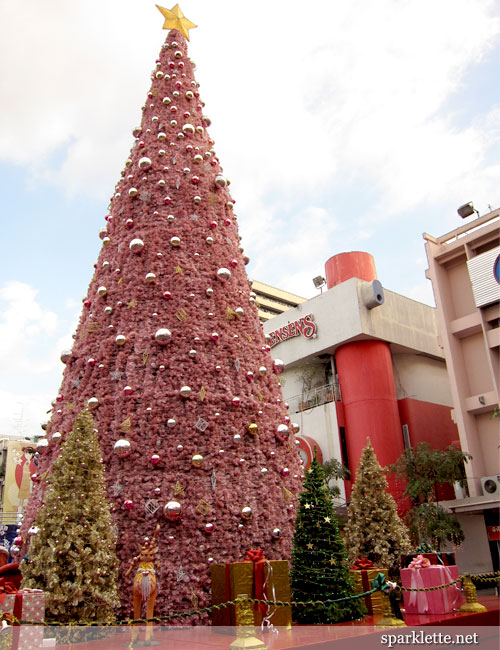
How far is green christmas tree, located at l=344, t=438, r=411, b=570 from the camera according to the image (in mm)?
8625

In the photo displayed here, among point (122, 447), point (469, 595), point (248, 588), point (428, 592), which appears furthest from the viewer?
point (469, 595)

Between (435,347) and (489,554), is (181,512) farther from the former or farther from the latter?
(435,347)

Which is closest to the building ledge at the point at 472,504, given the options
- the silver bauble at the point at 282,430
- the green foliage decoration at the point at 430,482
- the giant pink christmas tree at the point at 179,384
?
the green foliage decoration at the point at 430,482

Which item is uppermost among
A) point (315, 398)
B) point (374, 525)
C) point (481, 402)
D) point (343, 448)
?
point (315, 398)

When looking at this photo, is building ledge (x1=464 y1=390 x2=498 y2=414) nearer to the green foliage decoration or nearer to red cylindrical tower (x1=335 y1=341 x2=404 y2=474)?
the green foliage decoration

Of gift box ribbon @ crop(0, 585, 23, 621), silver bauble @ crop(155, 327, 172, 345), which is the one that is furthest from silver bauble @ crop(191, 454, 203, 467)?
gift box ribbon @ crop(0, 585, 23, 621)

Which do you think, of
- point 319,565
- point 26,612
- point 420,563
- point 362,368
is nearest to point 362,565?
point 420,563

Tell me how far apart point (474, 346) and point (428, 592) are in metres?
13.9

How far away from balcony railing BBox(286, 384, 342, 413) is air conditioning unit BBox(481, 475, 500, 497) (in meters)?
6.44

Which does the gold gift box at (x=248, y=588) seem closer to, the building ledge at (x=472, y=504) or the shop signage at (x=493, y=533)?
the building ledge at (x=472, y=504)

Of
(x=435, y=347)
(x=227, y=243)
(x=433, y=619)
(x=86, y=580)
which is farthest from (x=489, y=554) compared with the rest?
(x=86, y=580)

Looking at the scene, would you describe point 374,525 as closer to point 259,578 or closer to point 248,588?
point 259,578

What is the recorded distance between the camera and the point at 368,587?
721 cm

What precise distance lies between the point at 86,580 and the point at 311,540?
2.74 meters
